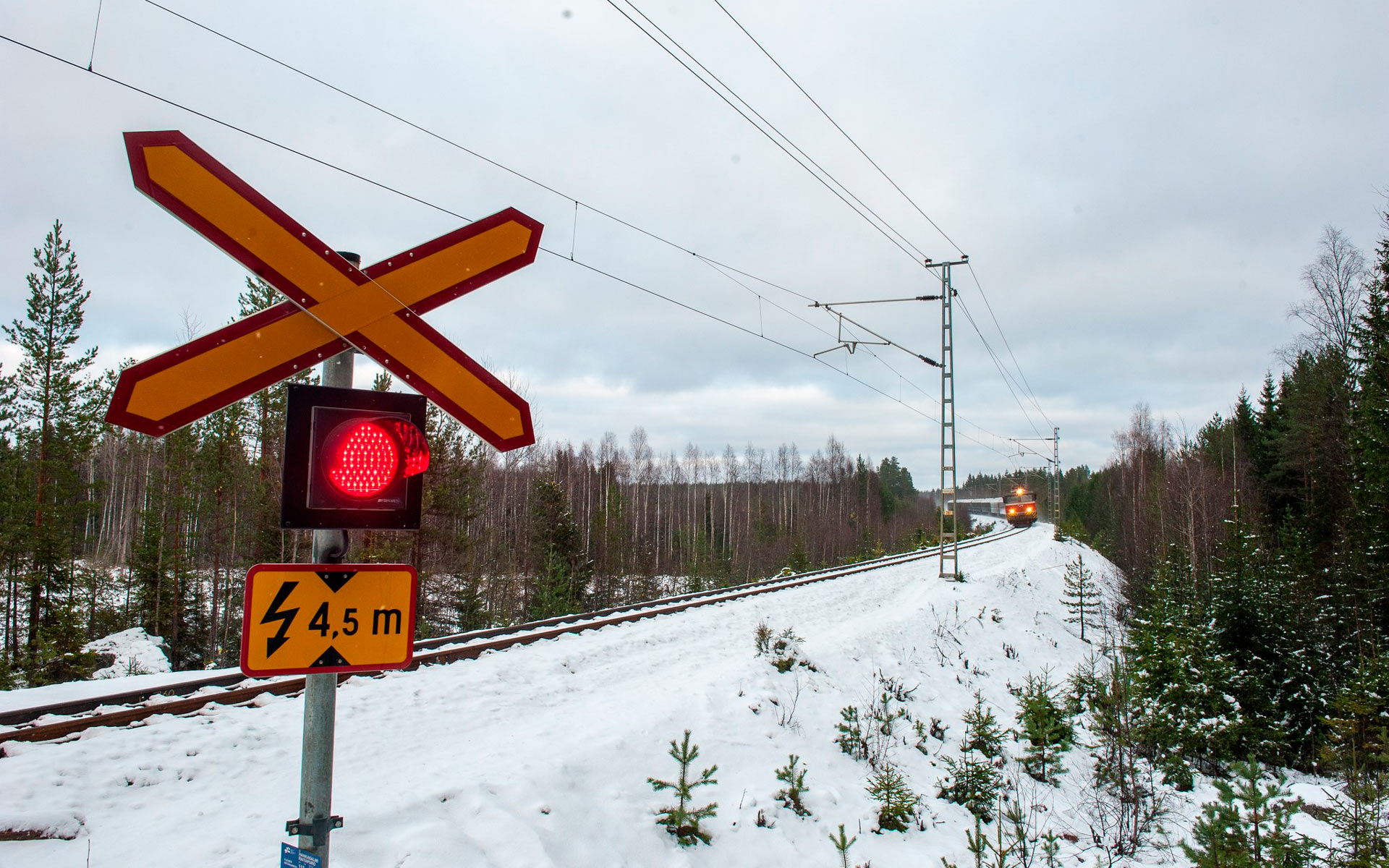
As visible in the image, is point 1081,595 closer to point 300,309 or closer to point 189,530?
point 300,309

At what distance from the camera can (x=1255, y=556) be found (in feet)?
58.5

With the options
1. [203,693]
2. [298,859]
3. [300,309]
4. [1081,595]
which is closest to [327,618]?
[298,859]

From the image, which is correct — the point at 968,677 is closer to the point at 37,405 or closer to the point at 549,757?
the point at 549,757

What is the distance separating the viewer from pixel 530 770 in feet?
17.6

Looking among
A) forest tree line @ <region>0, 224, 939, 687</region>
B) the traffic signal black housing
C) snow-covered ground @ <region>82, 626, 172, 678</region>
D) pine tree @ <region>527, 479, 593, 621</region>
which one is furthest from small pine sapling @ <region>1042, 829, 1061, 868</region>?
pine tree @ <region>527, 479, 593, 621</region>

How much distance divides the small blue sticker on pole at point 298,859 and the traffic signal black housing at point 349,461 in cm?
80

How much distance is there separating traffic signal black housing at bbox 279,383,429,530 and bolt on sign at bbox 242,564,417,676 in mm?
143

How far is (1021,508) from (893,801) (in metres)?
69.4

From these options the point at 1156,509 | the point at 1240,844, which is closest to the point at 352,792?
the point at 1240,844

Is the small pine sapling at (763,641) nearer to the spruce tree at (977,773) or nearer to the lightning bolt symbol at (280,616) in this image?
the spruce tree at (977,773)

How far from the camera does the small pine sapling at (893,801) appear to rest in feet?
21.0

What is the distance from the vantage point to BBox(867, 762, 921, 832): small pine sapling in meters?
6.40

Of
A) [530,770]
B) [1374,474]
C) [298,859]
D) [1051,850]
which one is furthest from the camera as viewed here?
[1374,474]

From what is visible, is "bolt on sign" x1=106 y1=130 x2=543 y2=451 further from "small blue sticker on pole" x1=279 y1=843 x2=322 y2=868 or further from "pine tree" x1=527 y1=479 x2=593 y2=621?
"pine tree" x1=527 y1=479 x2=593 y2=621
